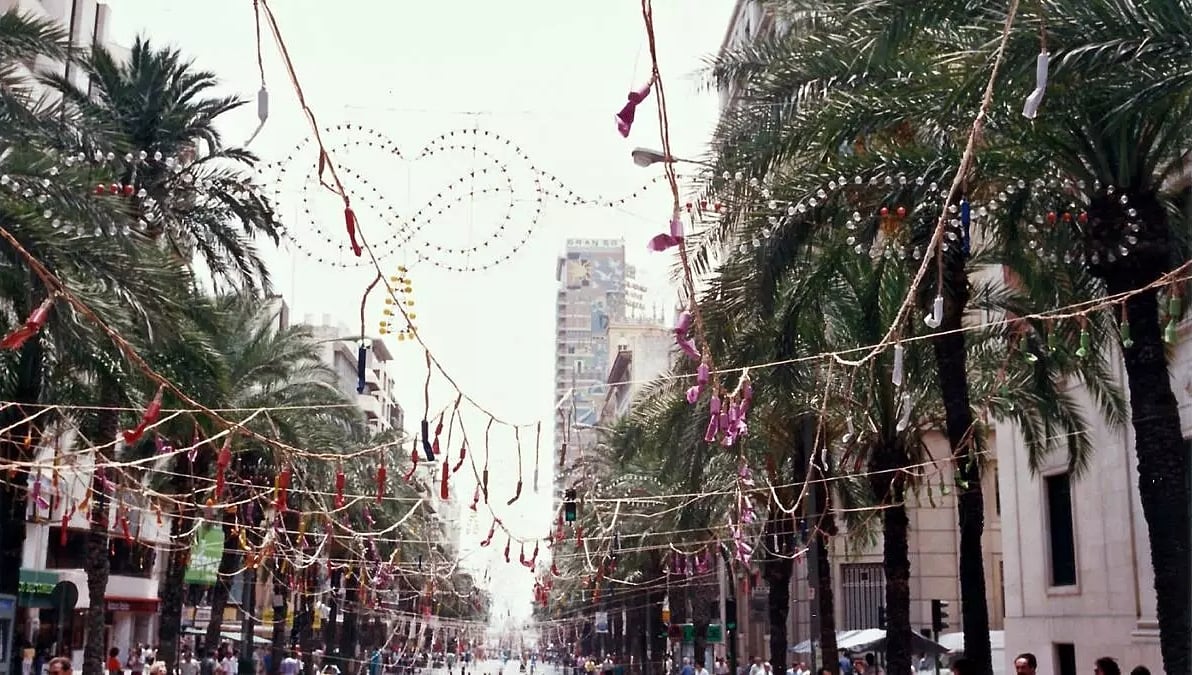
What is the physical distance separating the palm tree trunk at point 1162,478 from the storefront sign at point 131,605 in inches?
1775

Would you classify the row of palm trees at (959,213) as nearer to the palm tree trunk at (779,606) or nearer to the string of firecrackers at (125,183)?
the string of firecrackers at (125,183)

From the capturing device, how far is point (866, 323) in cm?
1897

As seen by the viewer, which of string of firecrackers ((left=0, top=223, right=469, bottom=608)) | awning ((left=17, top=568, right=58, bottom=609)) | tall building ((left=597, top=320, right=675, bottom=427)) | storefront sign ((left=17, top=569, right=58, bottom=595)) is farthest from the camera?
tall building ((left=597, top=320, right=675, bottom=427))

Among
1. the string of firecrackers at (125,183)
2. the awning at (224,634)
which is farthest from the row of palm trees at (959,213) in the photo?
the awning at (224,634)

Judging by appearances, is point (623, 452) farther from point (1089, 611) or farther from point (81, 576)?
point (81, 576)

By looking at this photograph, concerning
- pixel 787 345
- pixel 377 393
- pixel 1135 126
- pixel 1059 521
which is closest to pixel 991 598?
pixel 1059 521

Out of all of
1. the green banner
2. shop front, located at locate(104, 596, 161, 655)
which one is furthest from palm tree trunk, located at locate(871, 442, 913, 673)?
shop front, located at locate(104, 596, 161, 655)

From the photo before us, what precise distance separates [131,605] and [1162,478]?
4813 centimetres

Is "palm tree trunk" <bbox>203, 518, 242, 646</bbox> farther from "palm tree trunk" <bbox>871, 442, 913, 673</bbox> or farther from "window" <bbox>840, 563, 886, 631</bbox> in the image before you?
"window" <bbox>840, 563, 886, 631</bbox>

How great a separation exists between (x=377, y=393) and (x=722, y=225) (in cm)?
8872

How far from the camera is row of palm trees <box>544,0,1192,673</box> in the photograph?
41.1 feet

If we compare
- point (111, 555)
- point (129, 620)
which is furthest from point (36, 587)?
point (129, 620)

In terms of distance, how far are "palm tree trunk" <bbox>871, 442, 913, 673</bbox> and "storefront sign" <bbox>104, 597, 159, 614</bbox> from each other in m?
37.0

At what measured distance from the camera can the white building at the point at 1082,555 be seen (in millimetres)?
22094
